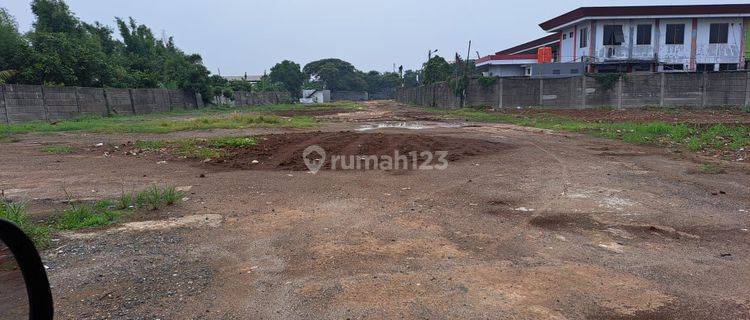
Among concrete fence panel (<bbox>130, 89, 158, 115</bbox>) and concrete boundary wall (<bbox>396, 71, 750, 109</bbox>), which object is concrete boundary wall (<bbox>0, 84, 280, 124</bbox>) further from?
concrete boundary wall (<bbox>396, 71, 750, 109</bbox>)

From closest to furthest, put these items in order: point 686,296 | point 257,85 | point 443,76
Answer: point 686,296 → point 443,76 → point 257,85

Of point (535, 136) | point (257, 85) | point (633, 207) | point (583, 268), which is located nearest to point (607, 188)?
point (633, 207)

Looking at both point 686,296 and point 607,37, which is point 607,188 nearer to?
point 686,296

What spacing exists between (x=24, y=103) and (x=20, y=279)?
73.9 ft

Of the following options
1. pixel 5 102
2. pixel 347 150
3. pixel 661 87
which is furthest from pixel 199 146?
pixel 661 87

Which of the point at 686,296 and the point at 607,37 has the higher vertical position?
the point at 607,37

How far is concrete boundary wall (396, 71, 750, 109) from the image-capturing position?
80.3 ft

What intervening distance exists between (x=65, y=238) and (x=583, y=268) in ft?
15.0

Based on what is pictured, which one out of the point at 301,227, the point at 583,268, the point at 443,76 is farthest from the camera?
the point at 443,76

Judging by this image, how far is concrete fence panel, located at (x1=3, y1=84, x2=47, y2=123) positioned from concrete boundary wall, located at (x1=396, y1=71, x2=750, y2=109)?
22.8m

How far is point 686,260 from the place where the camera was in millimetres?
4000

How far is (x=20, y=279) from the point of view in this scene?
1.98 meters

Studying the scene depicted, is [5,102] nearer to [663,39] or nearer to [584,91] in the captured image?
[584,91]

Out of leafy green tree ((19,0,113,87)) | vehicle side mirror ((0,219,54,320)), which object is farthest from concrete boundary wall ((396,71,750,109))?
vehicle side mirror ((0,219,54,320))
